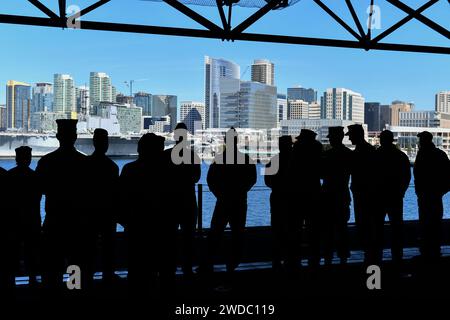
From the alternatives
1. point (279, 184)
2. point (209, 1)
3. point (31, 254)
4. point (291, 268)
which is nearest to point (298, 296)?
point (291, 268)

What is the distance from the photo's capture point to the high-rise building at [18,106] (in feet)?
248

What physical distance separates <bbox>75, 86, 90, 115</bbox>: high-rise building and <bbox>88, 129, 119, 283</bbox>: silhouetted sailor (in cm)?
7806

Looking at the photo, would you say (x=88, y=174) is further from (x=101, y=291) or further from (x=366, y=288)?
(x=366, y=288)

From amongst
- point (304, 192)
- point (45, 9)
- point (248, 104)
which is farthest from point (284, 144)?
point (248, 104)

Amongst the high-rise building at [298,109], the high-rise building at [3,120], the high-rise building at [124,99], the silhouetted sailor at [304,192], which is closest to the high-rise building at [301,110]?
the high-rise building at [298,109]

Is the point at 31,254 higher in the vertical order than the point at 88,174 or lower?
lower

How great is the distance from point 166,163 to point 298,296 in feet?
4.59

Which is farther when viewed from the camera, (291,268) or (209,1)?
(209,1)

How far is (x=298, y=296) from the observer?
3.63 meters

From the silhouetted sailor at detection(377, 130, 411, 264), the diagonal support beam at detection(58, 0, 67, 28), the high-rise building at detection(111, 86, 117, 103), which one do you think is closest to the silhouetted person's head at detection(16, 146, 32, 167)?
the diagonal support beam at detection(58, 0, 67, 28)

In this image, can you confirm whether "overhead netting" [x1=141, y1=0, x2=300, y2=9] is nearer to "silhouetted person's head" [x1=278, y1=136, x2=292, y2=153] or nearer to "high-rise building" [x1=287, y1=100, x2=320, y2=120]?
"silhouetted person's head" [x1=278, y1=136, x2=292, y2=153]

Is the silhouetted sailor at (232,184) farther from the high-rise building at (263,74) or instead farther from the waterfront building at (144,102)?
the waterfront building at (144,102)

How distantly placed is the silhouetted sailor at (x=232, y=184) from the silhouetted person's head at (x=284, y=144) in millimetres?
367

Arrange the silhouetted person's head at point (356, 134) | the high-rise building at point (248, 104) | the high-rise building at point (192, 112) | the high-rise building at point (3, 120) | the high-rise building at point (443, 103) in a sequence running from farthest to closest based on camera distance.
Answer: the high-rise building at point (3, 120) < the high-rise building at point (192, 112) < the high-rise building at point (248, 104) < the high-rise building at point (443, 103) < the silhouetted person's head at point (356, 134)
